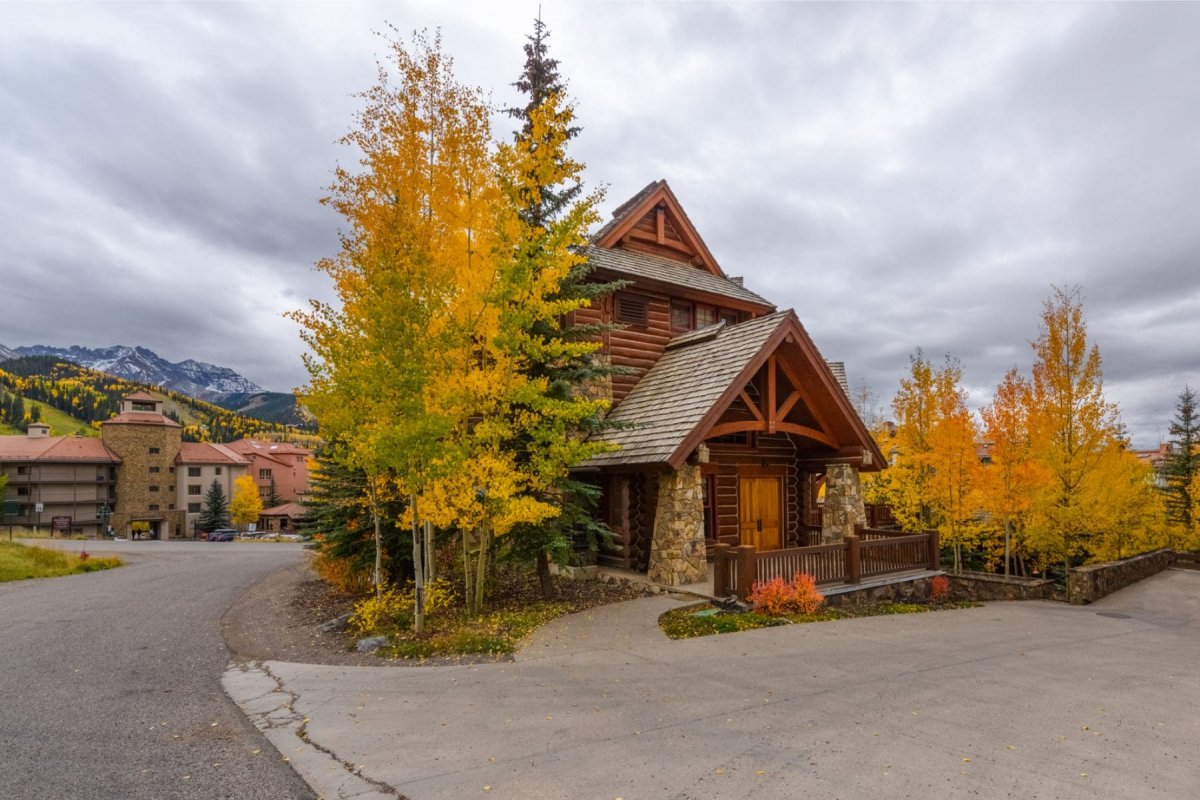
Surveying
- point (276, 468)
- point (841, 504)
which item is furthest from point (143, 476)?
point (841, 504)

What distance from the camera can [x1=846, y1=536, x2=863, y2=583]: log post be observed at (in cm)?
1397

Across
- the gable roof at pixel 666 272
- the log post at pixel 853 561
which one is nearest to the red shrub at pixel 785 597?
the log post at pixel 853 561

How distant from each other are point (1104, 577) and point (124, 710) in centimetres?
A: 2303

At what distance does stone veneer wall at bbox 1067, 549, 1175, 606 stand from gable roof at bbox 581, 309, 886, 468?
626cm

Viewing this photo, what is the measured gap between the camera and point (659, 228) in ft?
68.0

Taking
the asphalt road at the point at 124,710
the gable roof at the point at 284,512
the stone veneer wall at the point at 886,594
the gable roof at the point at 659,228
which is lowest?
the gable roof at the point at 284,512

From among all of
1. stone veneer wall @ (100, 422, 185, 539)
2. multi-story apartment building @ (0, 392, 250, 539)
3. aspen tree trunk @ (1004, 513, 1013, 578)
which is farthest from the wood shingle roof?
stone veneer wall @ (100, 422, 185, 539)

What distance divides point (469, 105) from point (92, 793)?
11.8 metres

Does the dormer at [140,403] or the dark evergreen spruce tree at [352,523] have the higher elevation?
the dormer at [140,403]

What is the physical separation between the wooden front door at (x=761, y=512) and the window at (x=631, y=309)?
18.8 feet

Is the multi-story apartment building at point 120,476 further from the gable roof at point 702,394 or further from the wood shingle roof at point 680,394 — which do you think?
the gable roof at point 702,394

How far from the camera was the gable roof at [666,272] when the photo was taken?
18.1 m

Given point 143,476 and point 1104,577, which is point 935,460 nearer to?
point 1104,577

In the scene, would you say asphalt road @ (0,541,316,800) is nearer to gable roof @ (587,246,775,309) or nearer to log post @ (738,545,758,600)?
log post @ (738,545,758,600)
